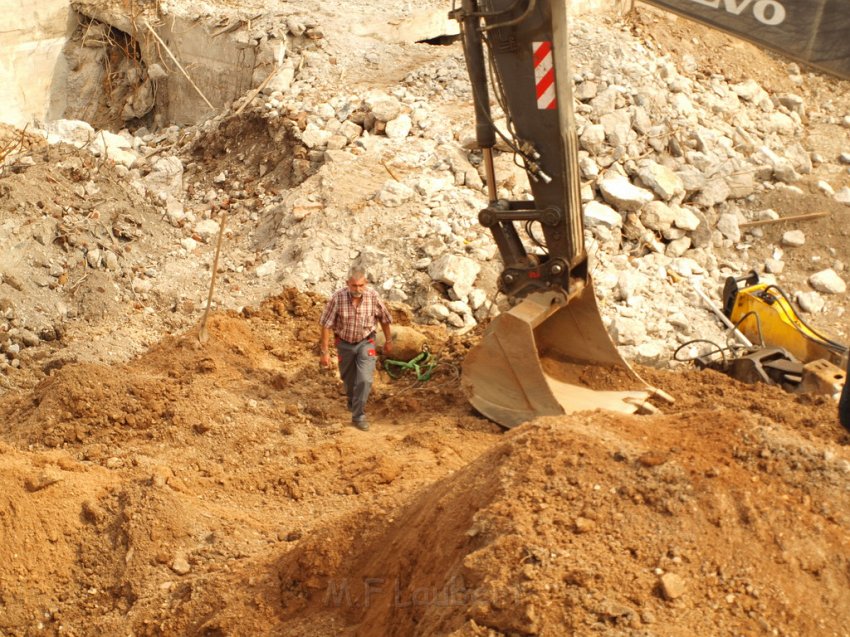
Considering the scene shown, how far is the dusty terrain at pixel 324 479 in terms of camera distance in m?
4.25

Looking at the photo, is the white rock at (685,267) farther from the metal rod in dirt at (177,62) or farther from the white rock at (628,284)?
the metal rod in dirt at (177,62)

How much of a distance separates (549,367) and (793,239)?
174 inches

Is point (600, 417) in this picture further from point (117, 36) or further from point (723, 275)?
point (117, 36)

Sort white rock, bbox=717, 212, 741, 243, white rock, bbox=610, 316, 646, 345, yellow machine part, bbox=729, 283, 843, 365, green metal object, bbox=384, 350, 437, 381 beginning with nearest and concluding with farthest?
yellow machine part, bbox=729, 283, 843, 365, green metal object, bbox=384, 350, 437, 381, white rock, bbox=610, 316, 646, 345, white rock, bbox=717, 212, 741, 243

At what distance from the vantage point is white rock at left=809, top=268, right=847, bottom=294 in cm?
1016

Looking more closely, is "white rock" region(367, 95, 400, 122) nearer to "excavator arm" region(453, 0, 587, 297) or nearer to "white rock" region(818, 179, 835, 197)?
"excavator arm" region(453, 0, 587, 297)

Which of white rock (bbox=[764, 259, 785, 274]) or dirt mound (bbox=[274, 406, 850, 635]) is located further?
white rock (bbox=[764, 259, 785, 274])

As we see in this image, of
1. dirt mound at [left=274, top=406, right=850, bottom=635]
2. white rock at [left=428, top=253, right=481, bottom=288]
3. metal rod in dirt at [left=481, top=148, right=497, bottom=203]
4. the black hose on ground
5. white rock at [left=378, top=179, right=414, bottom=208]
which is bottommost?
white rock at [left=428, top=253, right=481, bottom=288]

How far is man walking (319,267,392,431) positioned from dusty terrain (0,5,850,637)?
0.44 metres

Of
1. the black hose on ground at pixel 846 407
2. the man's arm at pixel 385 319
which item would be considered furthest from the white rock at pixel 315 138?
the black hose on ground at pixel 846 407

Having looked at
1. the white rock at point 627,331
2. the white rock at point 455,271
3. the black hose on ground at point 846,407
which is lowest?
the white rock at point 627,331

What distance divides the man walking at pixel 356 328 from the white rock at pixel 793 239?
5.20 m

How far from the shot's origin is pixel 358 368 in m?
7.50

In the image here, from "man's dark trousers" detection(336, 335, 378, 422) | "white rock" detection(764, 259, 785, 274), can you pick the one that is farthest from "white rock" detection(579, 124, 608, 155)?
"man's dark trousers" detection(336, 335, 378, 422)
